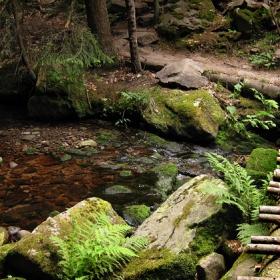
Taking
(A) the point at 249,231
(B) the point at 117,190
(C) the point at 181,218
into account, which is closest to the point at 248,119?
(B) the point at 117,190

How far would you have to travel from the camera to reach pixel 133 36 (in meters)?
12.0

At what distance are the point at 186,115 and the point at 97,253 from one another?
672cm

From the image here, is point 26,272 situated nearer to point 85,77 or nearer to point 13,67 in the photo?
point 85,77

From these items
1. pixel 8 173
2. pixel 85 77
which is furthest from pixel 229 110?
pixel 8 173

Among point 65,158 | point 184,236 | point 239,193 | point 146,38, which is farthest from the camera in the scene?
point 146,38

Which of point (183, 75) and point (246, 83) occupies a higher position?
point (183, 75)

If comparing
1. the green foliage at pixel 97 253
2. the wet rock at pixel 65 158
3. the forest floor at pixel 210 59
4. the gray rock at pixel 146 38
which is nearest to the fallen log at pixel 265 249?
the green foliage at pixel 97 253

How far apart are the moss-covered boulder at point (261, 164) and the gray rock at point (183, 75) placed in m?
4.63

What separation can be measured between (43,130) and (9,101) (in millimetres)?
2888

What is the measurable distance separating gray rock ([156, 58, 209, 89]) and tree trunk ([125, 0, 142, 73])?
867mm

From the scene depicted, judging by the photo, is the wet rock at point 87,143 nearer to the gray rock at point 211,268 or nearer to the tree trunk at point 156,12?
the gray rock at point 211,268

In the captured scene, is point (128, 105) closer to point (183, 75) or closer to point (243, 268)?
point (183, 75)

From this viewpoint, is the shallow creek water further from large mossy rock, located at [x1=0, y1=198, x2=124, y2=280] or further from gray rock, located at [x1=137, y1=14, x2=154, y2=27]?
gray rock, located at [x1=137, y1=14, x2=154, y2=27]

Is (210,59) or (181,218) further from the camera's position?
(210,59)
